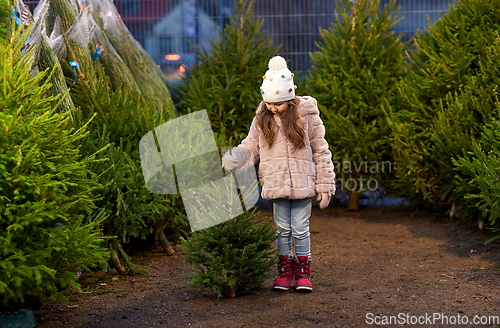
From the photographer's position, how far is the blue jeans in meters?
3.93

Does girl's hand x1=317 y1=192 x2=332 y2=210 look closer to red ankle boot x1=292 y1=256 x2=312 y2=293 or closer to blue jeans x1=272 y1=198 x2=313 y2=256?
blue jeans x1=272 y1=198 x2=313 y2=256

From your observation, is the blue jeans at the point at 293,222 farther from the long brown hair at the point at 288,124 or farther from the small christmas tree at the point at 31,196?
the small christmas tree at the point at 31,196

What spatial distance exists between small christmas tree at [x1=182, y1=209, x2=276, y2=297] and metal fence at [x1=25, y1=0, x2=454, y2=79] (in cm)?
541

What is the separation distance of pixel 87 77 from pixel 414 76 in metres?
3.86

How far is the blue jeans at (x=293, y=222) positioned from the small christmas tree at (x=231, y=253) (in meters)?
0.16

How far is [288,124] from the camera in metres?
3.82

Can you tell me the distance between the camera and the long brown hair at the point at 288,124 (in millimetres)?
3807

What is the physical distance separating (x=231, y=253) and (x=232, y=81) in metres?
3.88

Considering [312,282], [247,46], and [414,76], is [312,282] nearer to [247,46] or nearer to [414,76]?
[414,76]

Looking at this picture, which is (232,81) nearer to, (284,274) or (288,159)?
(288,159)

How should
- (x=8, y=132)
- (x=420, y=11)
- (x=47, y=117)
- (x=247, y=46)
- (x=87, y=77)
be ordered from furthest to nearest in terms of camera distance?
(x=420, y=11), (x=247, y=46), (x=87, y=77), (x=47, y=117), (x=8, y=132)

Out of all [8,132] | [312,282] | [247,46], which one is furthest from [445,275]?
[247,46]

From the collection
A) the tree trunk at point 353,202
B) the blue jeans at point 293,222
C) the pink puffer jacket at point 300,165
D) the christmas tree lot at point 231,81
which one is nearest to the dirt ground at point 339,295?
the blue jeans at point 293,222

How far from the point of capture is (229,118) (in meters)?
7.14
